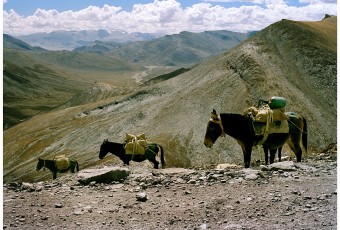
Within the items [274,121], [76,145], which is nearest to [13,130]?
[76,145]

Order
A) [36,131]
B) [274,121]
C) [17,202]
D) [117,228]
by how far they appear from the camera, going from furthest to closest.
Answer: [36,131]
[274,121]
[17,202]
[117,228]

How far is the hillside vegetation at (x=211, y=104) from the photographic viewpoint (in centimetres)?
5606

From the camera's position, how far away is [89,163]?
55.6 m

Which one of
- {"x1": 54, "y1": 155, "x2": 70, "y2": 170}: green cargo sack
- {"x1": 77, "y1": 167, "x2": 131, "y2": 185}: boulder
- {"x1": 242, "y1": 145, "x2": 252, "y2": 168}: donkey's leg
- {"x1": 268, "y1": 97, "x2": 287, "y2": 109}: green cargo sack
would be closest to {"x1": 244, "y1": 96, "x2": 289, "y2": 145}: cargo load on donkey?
{"x1": 268, "y1": 97, "x2": 287, "y2": 109}: green cargo sack

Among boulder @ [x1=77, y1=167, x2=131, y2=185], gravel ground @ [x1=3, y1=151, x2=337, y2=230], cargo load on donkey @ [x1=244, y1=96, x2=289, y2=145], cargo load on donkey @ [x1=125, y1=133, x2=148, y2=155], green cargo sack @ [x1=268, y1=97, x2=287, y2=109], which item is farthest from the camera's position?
cargo load on donkey @ [x1=125, y1=133, x2=148, y2=155]

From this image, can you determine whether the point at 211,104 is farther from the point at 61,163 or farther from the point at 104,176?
the point at 104,176

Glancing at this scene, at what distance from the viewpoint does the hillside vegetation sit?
56062mm

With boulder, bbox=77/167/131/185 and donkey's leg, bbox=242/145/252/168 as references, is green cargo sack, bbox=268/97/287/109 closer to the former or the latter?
donkey's leg, bbox=242/145/252/168

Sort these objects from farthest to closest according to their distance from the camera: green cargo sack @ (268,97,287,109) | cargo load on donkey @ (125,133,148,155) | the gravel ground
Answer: cargo load on donkey @ (125,133,148,155), green cargo sack @ (268,97,287,109), the gravel ground

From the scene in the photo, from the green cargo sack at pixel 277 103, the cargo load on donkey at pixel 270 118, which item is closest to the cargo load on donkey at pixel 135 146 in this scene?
the cargo load on donkey at pixel 270 118

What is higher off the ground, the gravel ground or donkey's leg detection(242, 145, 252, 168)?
donkey's leg detection(242, 145, 252, 168)

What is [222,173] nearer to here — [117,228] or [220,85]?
[117,228]

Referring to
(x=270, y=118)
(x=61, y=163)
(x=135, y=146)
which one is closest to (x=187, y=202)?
(x=270, y=118)

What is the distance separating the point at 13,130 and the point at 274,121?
10077cm
